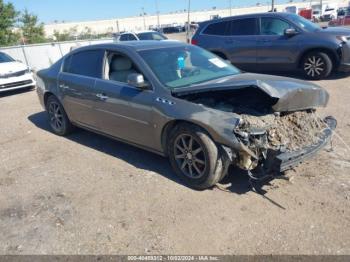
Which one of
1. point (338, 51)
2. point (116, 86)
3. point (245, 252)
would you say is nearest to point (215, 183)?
point (245, 252)

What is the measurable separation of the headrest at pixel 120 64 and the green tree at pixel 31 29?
86.9ft

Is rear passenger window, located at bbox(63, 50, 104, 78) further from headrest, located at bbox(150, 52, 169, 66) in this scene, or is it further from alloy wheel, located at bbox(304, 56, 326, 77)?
alloy wheel, located at bbox(304, 56, 326, 77)

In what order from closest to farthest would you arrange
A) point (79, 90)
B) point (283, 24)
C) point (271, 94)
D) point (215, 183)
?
point (271, 94)
point (215, 183)
point (79, 90)
point (283, 24)

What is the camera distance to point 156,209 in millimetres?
3865

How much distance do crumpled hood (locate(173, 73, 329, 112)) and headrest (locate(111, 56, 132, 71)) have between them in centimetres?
99

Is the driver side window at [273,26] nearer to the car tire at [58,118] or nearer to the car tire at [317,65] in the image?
the car tire at [317,65]

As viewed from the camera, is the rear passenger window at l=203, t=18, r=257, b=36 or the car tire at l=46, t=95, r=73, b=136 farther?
the rear passenger window at l=203, t=18, r=257, b=36

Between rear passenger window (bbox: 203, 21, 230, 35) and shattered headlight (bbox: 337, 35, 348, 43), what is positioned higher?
rear passenger window (bbox: 203, 21, 230, 35)

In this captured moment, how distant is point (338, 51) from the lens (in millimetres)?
9055

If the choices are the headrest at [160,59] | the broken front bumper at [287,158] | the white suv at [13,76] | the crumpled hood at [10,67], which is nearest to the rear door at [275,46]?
the headrest at [160,59]

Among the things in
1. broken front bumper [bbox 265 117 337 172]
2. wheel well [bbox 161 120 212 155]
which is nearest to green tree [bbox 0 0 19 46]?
wheel well [bbox 161 120 212 155]

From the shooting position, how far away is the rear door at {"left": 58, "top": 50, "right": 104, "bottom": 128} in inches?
213

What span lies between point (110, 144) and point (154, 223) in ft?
8.44

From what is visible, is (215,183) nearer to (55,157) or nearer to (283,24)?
(55,157)
